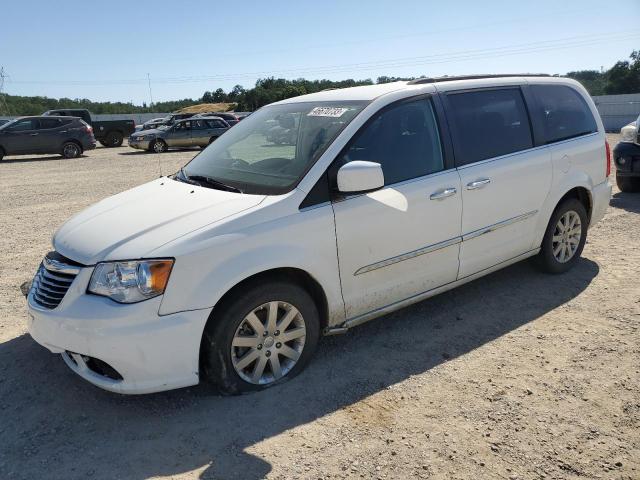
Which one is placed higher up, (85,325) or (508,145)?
(508,145)

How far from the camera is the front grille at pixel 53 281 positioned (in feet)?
10.0

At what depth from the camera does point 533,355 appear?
368 cm

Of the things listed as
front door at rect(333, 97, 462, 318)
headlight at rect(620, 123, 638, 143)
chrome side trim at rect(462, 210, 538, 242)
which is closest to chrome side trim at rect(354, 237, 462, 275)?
front door at rect(333, 97, 462, 318)

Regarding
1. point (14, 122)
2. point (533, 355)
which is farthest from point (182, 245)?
point (14, 122)

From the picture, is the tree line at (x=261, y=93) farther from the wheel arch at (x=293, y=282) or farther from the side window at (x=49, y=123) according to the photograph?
the wheel arch at (x=293, y=282)

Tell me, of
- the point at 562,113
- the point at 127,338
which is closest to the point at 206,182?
the point at 127,338

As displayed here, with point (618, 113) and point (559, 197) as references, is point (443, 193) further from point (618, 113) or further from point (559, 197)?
point (618, 113)

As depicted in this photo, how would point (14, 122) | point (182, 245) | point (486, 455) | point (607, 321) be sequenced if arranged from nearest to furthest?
point (486, 455) < point (182, 245) < point (607, 321) < point (14, 122)

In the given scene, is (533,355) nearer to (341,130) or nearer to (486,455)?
(486,455)

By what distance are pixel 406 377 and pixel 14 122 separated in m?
20.6

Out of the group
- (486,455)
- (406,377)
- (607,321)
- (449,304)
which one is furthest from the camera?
(449,304)

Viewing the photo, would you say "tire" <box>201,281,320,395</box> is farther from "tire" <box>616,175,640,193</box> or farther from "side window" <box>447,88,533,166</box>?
"tire" <box>616,175,640,193</box>

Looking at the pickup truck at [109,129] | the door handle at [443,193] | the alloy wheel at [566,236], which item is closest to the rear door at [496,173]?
the door handle at [443,193]

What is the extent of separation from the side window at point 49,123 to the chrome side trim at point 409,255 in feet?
65.6
